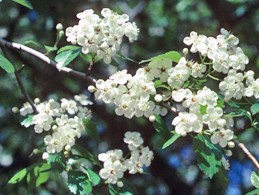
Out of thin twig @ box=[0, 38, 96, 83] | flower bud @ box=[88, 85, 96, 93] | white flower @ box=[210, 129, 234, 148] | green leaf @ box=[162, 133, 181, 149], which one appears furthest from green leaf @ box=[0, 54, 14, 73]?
white flower @ box=[210, 129, 234, 148]

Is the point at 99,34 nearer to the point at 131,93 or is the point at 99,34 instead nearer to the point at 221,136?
the point at 131,93

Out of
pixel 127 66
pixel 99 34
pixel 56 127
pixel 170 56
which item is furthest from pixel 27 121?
pixel 127 66

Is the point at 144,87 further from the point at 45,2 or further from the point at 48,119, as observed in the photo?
the point at 45,2

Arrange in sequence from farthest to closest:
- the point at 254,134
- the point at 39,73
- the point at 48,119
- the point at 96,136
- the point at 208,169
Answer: the point at 254,134 → the point at 39,73 → the point at 96,136 → the point at 48,119 → the point at 208,169

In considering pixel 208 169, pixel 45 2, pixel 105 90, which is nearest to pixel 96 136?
pixel 105 90

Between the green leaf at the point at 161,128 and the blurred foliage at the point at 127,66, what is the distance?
149cm

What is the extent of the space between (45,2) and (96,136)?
48.3 inches

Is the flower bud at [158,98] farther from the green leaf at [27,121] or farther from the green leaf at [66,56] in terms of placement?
the green leaf at [27,121]

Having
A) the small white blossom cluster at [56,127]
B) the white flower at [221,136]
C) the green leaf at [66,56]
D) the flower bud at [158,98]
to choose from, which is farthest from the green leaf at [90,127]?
the white flower at [221,136]

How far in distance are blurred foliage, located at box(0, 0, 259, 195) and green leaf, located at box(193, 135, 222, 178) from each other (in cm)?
160

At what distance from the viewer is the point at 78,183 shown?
190 centimetres

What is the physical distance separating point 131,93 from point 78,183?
1.05ft

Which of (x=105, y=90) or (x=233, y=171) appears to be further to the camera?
(x=233, y=171)

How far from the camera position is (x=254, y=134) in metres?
3.81
